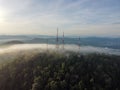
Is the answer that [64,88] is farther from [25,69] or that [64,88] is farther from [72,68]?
[25,69]

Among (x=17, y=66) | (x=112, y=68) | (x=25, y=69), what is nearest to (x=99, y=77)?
(x=112, y=68)

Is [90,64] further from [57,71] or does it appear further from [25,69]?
[25,69]

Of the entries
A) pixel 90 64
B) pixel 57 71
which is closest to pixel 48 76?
pixel 57 71

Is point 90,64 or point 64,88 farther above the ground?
point 90,64

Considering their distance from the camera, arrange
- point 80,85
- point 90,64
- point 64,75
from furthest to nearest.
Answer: point 90,64, point 64,75, point 80,85

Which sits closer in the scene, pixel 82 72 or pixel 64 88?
pixel 64 88

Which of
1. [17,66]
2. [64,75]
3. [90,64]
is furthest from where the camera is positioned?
[17,66]
